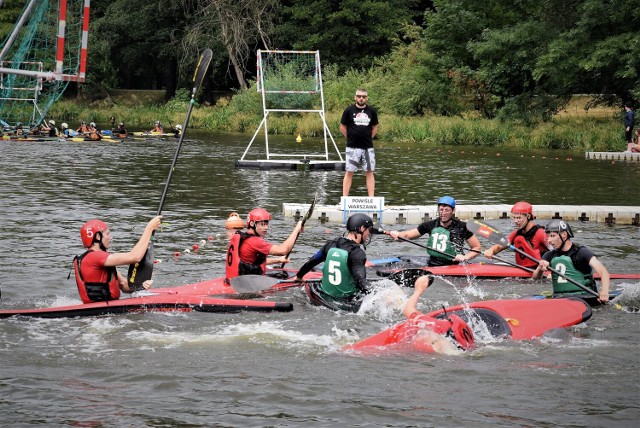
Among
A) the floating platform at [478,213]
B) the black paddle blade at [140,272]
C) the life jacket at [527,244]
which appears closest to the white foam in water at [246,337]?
the black paddle blade at [140,272]

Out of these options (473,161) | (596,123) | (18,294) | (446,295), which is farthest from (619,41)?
(18,294)

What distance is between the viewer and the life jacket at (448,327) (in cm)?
873

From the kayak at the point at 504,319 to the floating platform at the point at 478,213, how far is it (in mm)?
6736

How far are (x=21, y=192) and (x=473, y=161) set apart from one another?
13029mm

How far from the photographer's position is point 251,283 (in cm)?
1048

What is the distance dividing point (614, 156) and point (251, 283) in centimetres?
2018

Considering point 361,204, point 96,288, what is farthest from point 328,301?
point 361,204

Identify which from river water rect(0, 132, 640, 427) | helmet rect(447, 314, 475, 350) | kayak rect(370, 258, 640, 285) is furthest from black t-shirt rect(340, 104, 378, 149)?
helmet rect(447, 314, 475, 350)

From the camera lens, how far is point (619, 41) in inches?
1227

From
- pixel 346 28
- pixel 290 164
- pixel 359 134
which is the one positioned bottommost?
pixel 290 164

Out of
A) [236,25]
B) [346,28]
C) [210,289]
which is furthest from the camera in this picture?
[346,28]

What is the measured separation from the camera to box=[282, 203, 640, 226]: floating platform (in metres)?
16.5

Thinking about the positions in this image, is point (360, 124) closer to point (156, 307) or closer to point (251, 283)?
point (251, 283)

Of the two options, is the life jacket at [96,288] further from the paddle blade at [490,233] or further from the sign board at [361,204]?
the sign board at [361,204]
